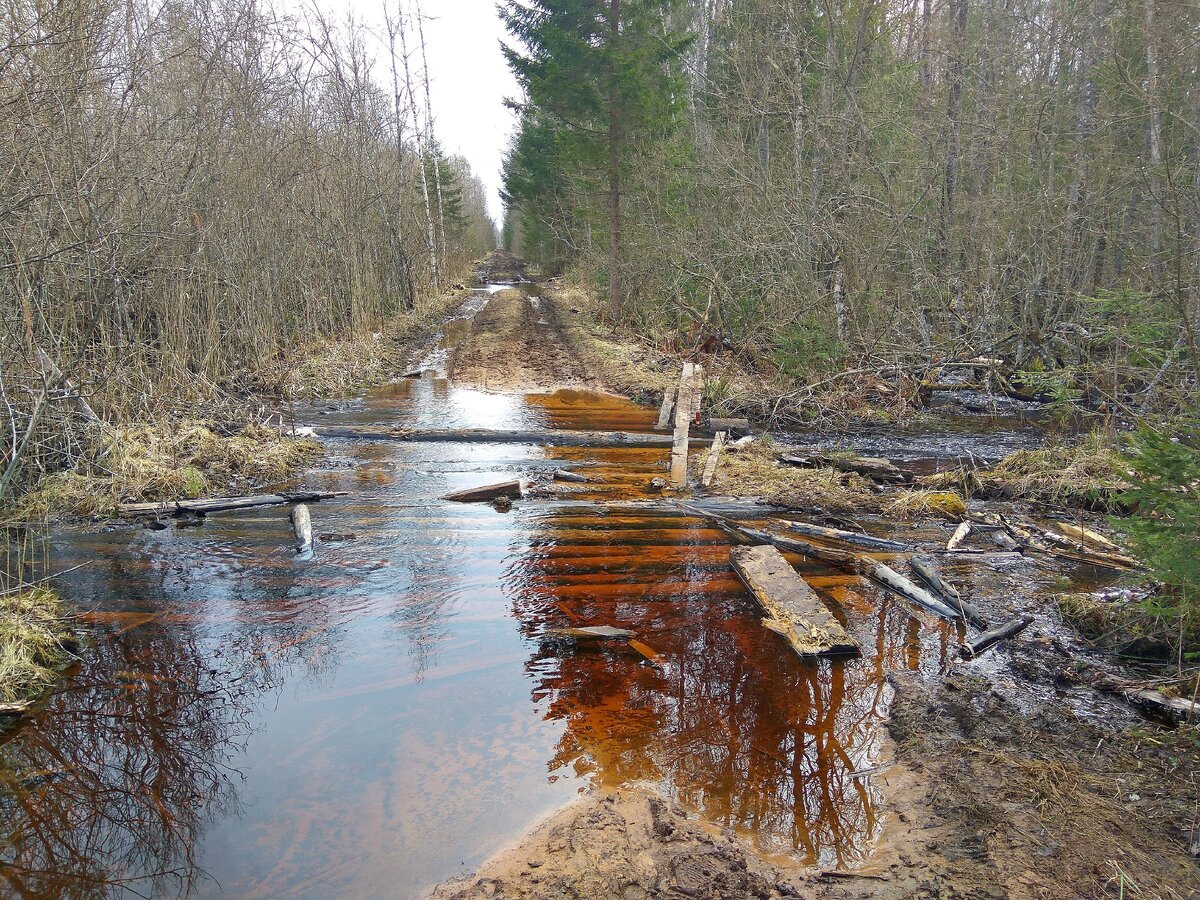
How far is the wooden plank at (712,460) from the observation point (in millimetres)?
8133

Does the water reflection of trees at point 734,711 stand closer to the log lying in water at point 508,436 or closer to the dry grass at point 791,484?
the dry grass at point 791,484

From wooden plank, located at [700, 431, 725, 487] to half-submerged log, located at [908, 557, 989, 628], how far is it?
2.50 m

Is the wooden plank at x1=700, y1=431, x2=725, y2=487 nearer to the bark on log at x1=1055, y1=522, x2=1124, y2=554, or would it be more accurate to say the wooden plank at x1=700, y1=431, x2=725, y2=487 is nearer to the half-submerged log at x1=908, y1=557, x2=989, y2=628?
the half-submerged log at x1=908, y1=557, x2=989, y2=628

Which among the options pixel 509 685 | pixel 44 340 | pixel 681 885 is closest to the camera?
pixel 681 885

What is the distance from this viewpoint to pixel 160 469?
7.41 m

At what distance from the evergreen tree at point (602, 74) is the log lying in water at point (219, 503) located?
13337mm

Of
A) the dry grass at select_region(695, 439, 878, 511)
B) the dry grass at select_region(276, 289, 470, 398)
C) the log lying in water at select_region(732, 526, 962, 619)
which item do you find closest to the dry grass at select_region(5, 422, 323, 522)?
the dry grass at select_region(276, 289, 470, 398)

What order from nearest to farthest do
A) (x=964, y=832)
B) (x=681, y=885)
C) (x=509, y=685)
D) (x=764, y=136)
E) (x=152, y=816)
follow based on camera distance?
1. (x=681, y=885)
2. (x=964, y=832)
3. (x=152, y=816)
4. (x=509, y=685)
5. (x=764, y=136)

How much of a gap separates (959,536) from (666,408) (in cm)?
535

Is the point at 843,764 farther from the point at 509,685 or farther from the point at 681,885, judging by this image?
the point at 509,685

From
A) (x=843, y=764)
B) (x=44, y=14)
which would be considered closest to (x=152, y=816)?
(x=843, y=764)

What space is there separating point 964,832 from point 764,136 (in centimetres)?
1458

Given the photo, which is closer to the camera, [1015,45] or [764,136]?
[1015,45]

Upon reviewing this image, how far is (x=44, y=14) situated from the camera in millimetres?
5852
